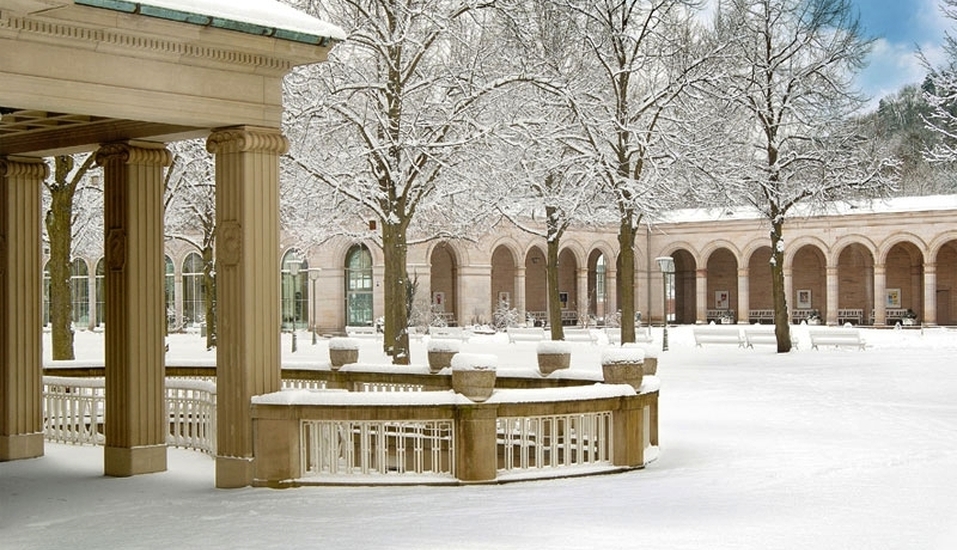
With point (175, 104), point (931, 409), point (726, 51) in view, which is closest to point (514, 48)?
point (726, 51)

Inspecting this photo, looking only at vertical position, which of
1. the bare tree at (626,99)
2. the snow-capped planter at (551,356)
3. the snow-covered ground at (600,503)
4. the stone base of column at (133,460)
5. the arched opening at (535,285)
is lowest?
the snow-covered ground at (600,503)

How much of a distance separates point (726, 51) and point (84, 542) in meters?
23.4

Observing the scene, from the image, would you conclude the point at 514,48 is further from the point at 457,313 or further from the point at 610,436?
the point at 457,313

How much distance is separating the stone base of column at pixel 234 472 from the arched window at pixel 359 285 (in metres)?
40.5

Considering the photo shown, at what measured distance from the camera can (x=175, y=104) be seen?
410 inches

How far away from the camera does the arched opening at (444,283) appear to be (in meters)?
55.0

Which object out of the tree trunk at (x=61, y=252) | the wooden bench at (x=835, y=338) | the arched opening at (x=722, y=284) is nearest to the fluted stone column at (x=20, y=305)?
the tree trunk at (x=61, y=252)

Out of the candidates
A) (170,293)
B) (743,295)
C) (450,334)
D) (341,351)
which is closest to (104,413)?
(341,351)

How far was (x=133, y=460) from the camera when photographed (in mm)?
12008

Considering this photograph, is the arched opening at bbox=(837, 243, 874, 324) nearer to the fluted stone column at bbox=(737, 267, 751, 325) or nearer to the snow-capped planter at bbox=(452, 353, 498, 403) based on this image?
the fluted stone column at bbox=(737, 267, 751, 325)

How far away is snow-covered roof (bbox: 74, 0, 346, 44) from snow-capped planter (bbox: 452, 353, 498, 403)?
11.4ft

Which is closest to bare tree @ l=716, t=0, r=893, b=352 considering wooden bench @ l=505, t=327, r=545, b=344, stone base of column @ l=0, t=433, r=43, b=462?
wooden bench @ l=505, t=327, r=545, b=344

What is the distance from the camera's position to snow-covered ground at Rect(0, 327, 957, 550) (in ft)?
28.0

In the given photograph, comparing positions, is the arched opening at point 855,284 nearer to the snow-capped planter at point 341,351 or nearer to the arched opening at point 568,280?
the arched opening at point 568,280
